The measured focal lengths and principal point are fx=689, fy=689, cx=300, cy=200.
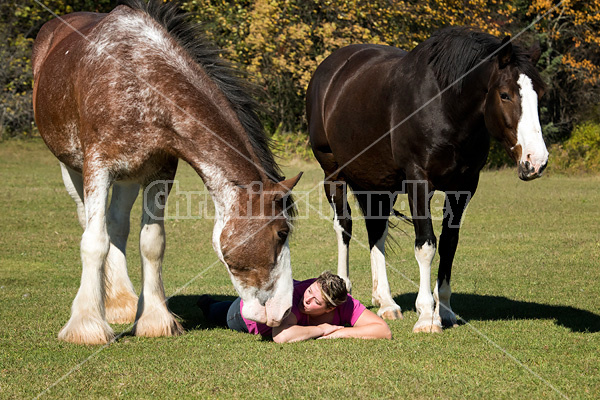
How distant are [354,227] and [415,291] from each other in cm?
504

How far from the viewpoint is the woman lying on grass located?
511 centimetres

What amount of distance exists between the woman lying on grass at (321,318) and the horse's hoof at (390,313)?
2.59 ft

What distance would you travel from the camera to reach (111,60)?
5156 millimetres

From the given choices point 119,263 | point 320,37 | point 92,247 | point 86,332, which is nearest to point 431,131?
point 92,247

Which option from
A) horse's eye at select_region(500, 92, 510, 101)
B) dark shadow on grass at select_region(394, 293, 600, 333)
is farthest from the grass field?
horse's eye at select_region(500, 92, 510, 101)

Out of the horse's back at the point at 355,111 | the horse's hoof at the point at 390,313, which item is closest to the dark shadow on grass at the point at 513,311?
the horse's hoof at the point at 390,313

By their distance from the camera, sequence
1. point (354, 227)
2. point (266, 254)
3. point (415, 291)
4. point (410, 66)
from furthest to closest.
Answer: point (354, 227) < point (415, 291) < point (410, 66) < point (266, 254)

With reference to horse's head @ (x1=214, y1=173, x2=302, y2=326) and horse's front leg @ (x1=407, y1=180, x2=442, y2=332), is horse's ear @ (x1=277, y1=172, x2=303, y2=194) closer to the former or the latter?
horse's head @ (x1=214, y1=173, x2=302, y2=326)

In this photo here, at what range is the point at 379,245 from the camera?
7.08m

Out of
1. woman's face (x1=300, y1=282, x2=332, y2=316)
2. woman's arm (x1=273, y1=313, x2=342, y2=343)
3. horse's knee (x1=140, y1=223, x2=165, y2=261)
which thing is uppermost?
horse's knee (x1=140, y1=223, x2=165, y2=261)

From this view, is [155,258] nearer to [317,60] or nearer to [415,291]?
[415,291]

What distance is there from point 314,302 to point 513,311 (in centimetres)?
229

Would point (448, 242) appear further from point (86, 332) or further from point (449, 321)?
point (86, 332)

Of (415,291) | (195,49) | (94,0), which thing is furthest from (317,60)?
(195,49)
